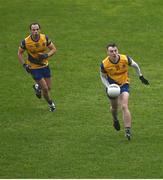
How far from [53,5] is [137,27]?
4758 millimetres

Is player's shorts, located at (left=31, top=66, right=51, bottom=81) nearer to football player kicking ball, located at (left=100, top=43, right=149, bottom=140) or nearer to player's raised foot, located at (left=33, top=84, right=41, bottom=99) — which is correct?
player's raised foot, located at (left=33, top=84, right=41, bottom=99)

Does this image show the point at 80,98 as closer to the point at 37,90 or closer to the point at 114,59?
the point at 37,90

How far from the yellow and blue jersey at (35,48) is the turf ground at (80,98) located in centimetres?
142

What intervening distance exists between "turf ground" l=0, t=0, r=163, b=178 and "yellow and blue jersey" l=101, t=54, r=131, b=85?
4.74 feet

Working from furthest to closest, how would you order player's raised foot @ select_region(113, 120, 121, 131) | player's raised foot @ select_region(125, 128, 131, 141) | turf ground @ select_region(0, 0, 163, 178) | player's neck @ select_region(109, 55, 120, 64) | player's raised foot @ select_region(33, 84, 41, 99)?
1. player's raised foot @ select_region(33, 84, 41, 99)
2. player's raised foot @ select_region(113, 120, 121, 131)
3. player's neck @ select_region(109, 55, 120, 64)
4. player's raised foot @ select_region(125, 128, 131, 141)
5. turf ground @ select_region(0, 0, 163, 178)

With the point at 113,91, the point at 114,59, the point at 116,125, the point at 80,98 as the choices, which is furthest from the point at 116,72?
the point at 80,98

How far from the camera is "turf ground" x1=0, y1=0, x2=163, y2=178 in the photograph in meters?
16.5

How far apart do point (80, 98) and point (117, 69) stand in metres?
4.35

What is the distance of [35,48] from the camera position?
68.6 ft

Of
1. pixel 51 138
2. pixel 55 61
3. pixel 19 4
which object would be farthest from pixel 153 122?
pixel 19 4

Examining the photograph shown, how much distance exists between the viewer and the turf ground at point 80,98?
16484 millimetres

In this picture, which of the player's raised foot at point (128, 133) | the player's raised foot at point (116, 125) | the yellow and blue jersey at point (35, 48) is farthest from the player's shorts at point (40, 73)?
the player's raised foot at point (128, 133)

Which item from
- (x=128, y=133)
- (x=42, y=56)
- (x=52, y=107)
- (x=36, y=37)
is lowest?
(x=128, y=133)

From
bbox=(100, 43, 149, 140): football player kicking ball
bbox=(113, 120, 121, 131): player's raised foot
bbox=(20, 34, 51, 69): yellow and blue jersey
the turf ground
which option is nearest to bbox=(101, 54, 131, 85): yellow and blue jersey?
bbox=(100, 43, 149, 140): football player kicking ball
